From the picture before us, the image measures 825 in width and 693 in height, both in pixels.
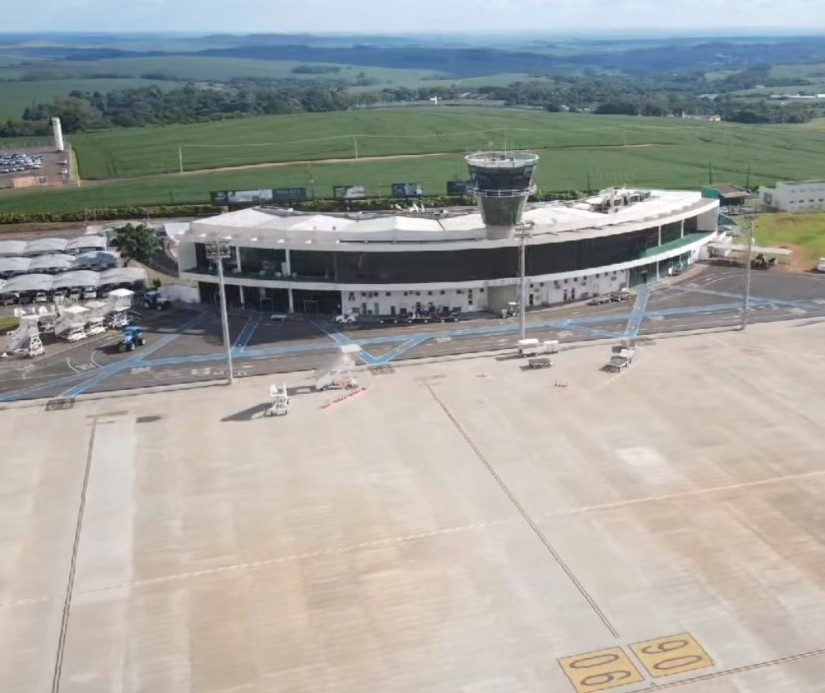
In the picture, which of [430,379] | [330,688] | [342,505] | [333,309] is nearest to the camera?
[330,688]

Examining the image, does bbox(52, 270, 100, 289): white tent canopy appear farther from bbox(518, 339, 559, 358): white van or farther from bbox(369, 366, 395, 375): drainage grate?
bbox(518, 339, 559, 358): white van

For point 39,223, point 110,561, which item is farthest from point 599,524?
point 39,223

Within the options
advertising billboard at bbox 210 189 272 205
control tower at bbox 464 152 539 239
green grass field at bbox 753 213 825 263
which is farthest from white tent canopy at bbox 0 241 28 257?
green grass field at bbox 753 213 825 263

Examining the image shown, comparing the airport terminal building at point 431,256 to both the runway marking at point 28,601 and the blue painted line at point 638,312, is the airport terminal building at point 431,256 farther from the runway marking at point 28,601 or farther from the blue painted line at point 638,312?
the runway marking at point 28,601

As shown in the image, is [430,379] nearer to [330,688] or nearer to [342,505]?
[342,505]

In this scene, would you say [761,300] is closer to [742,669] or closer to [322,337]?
[322,337]

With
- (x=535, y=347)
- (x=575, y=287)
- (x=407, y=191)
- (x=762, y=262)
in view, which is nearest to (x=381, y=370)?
(x=535, y=347)

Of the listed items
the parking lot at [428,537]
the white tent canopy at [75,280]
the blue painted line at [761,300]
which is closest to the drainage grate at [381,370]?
the parking lot at [428,537]
